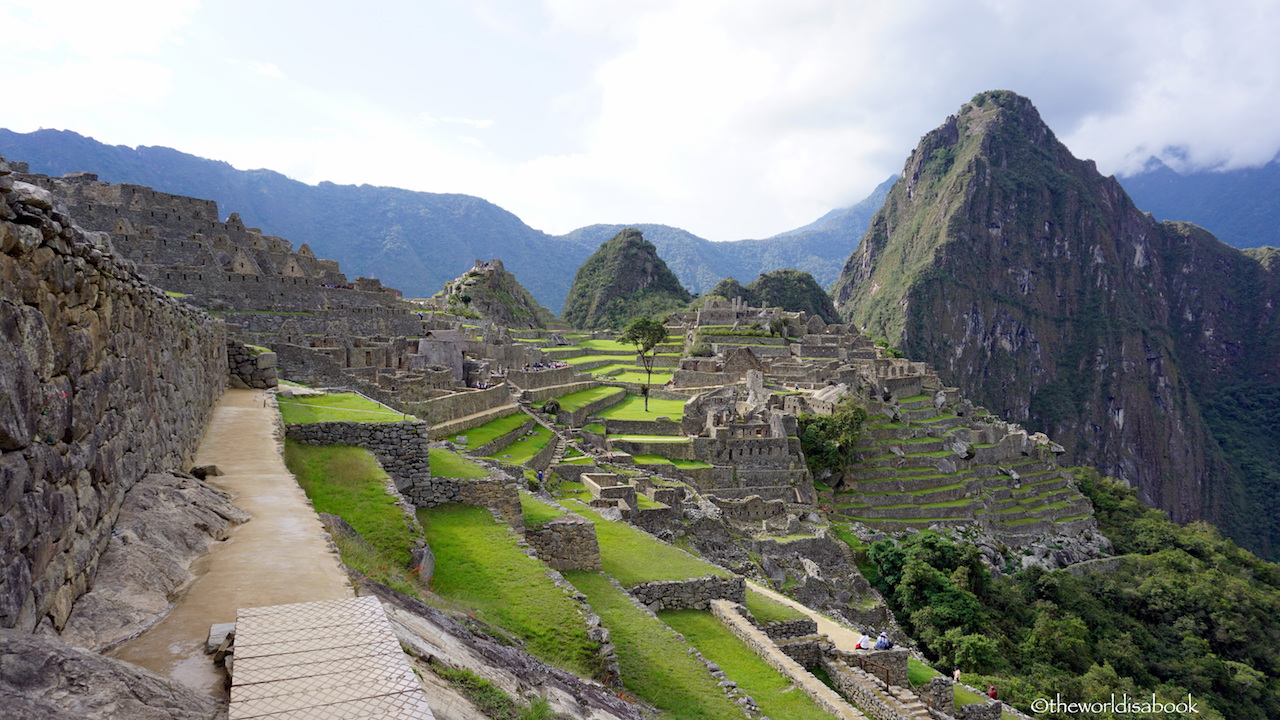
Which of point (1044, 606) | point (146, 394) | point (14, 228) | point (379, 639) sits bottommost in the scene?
point (1044, 606)

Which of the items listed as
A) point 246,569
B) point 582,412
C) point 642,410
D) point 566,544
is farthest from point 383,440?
point 642,410

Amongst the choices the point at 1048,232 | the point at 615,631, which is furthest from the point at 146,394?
the point at 1048,232

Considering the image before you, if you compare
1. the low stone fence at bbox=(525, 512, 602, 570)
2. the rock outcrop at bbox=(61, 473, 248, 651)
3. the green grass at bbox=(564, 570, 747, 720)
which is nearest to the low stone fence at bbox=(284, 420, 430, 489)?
the low stone fence at bbox=(525, 512, 602, 570)

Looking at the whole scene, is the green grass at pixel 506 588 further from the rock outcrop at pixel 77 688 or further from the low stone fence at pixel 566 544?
the rock outcrop at pixel 77 688

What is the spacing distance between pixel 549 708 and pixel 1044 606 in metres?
32.8

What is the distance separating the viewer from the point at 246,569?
4844mm

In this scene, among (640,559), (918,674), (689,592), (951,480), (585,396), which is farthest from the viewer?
(951,480)

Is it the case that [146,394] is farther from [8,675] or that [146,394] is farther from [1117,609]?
[1117,609]

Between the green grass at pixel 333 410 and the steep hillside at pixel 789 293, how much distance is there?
95870mm

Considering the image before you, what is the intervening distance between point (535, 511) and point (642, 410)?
25361mm

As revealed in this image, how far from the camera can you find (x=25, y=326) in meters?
3.18

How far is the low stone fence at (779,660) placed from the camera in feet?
33.2

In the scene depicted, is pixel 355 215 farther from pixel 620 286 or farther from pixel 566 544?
pixel 566 544

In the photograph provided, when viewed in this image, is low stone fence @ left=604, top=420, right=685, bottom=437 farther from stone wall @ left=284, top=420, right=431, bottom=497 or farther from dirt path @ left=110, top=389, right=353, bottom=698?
dirt path @ left=110, top=389, right=353, bottom=698
